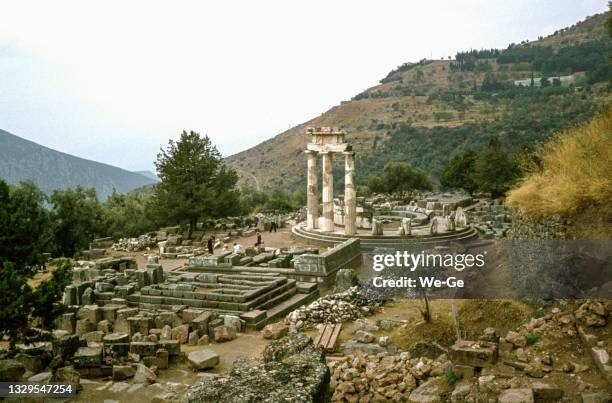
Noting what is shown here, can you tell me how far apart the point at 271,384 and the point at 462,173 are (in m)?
47.8

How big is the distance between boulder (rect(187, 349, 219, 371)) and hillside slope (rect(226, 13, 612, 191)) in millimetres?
49227

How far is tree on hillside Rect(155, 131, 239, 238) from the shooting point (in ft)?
102

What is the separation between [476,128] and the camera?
253 feet

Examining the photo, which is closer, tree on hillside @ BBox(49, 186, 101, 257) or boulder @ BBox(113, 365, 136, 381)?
boulder @ BBox(113, 365, 136, 381)

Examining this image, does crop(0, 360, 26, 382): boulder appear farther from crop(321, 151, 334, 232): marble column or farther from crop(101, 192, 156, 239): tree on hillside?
crop(101, 192, 156, 239): tree on hillside

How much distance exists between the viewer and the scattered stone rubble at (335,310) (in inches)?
569

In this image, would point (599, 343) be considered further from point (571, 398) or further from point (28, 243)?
point (28, 243)

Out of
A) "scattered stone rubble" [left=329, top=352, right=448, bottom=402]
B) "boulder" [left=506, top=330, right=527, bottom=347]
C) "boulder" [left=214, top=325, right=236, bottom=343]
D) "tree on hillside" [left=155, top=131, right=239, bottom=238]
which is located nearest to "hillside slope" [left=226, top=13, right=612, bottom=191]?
"tree on hillside" [left=155, top=131, right=239, bottom=238]

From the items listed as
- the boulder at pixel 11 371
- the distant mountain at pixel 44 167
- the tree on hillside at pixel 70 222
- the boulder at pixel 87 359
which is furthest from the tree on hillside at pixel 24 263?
the distant mountain at pixel 44 167

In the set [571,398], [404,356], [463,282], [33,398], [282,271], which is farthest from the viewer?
[282,271]

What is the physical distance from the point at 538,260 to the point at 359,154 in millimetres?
75613

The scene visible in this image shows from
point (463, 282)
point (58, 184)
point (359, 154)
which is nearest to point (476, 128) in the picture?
point (359, 154)

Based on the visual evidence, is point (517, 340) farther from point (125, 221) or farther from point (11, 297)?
point (125, 221)

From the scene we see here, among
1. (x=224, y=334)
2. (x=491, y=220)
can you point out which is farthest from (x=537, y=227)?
(x=491, y=220)
